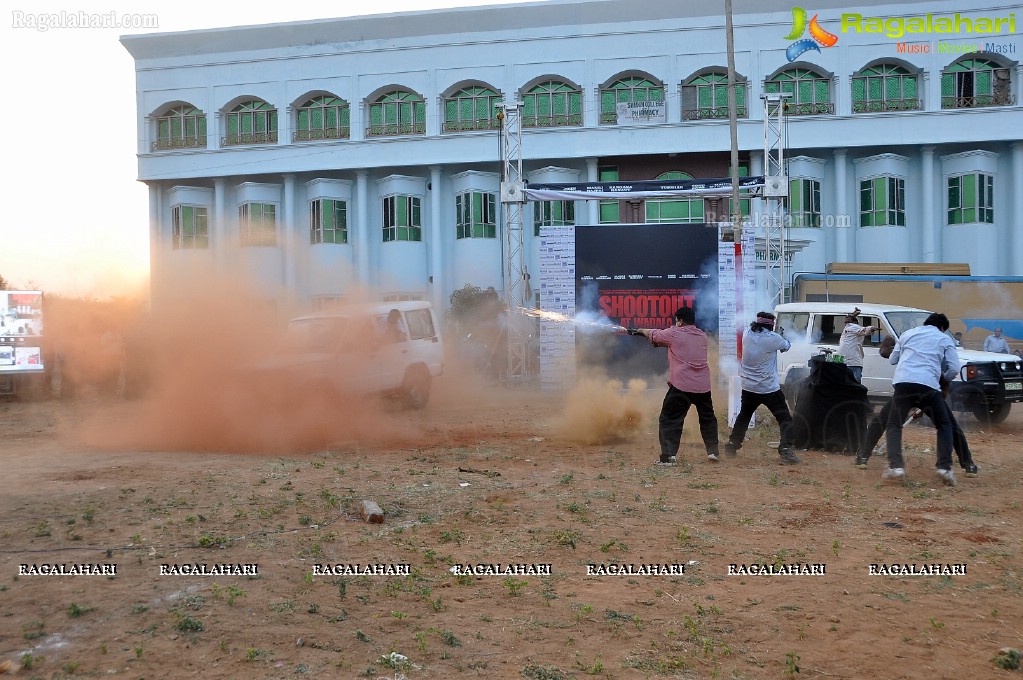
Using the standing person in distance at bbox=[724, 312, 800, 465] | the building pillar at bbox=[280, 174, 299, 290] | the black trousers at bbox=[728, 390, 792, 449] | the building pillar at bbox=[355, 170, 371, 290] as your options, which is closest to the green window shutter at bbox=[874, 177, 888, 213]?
the building pillar at bbox=[355, 170, 371, 290]

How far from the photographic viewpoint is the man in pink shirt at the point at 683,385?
9555 millimetres

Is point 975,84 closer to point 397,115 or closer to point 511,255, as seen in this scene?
point 511,255

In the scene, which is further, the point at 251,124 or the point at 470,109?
the point at 251,124

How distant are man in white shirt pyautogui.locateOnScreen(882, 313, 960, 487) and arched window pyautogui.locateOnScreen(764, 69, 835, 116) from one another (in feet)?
89.3

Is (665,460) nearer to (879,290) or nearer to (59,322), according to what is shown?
(59,322)

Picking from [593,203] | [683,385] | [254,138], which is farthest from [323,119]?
[683,385]

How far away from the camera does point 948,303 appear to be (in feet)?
82.2

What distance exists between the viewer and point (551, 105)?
115 feet

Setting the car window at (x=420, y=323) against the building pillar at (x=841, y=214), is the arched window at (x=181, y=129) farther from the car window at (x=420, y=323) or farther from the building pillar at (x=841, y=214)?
the building pillar at (x=841, y=214)

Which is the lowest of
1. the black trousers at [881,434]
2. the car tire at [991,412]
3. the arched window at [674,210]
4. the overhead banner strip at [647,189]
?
the car tire at [991,412]

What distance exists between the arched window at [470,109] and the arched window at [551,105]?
1372mm

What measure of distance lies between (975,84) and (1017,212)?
511cm

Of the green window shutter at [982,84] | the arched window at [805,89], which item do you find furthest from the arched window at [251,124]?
the green window shutter at [982,84]

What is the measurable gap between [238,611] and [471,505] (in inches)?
115
